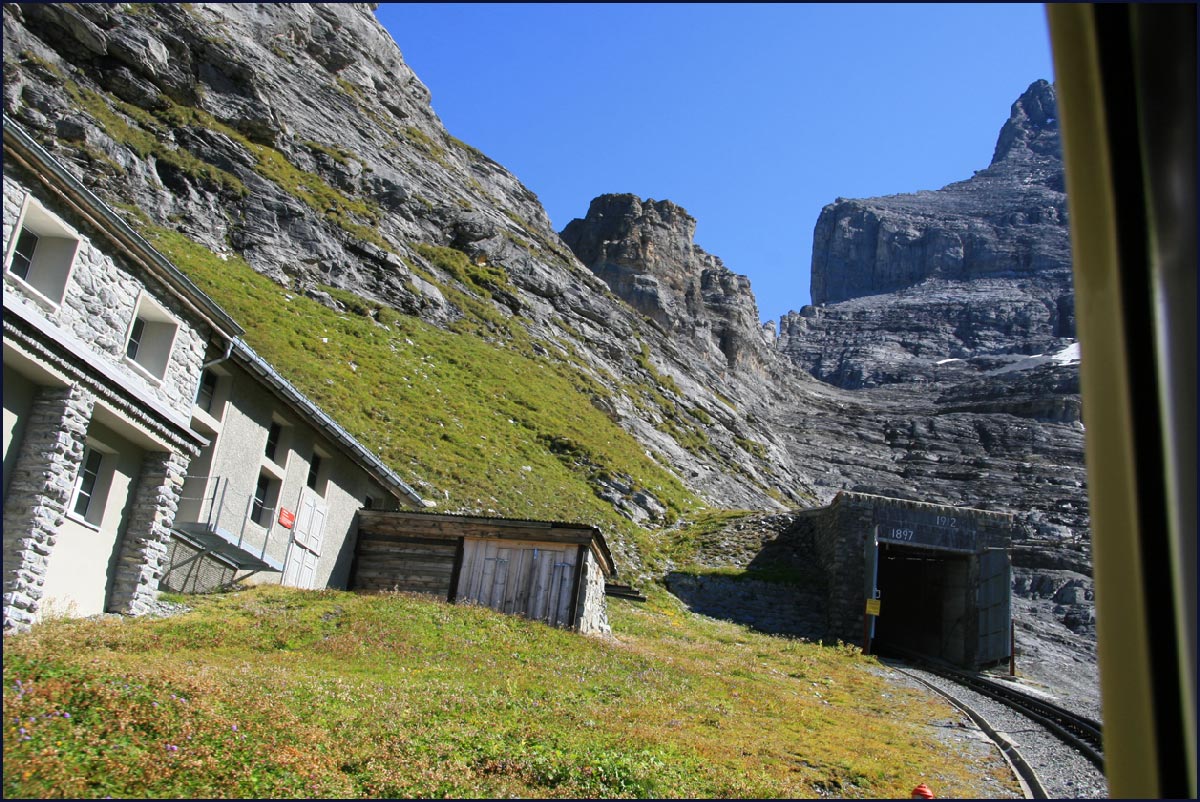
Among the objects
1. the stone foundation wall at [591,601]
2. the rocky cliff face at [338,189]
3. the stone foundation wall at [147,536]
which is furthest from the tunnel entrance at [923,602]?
the stone foundation wall at [147,536]

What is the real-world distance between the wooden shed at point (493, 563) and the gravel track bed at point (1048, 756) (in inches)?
375

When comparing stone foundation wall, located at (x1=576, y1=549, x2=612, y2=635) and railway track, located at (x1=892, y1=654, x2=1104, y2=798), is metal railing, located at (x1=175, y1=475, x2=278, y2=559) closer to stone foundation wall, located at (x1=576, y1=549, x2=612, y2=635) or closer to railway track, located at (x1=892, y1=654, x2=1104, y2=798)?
stone foundation wall, located at (x1=576, y1=549, x2=612, y2=635)

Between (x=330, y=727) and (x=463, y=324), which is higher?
(x=463, y=324)

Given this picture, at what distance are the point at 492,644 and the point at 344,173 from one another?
55065 mm

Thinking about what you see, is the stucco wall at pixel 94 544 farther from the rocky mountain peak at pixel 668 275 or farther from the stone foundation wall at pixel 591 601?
the rocky mountain peak at pixel 668 275

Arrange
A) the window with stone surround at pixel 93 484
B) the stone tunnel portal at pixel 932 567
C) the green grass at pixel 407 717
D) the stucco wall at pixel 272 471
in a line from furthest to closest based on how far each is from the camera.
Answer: the stone tunnel portal at pixel 932 567
the stucco wall at pixel 272 471
the window with stone surround at pixel 93 484
the green grass at pixel 407 717

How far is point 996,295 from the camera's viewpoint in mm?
184750

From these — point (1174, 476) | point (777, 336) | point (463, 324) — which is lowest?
point (1174, 476)

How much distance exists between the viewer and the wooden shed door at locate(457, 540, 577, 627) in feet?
79.9

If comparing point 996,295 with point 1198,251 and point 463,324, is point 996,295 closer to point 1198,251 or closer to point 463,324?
point 463,324

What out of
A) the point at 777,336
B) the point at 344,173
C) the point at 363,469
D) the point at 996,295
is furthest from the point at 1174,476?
the point at 996,295

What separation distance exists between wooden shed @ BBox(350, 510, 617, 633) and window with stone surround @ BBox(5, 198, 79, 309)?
1237cm

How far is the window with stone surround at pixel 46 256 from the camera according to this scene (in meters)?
15.0

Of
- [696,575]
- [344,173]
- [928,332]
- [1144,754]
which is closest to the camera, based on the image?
[1144,754]
